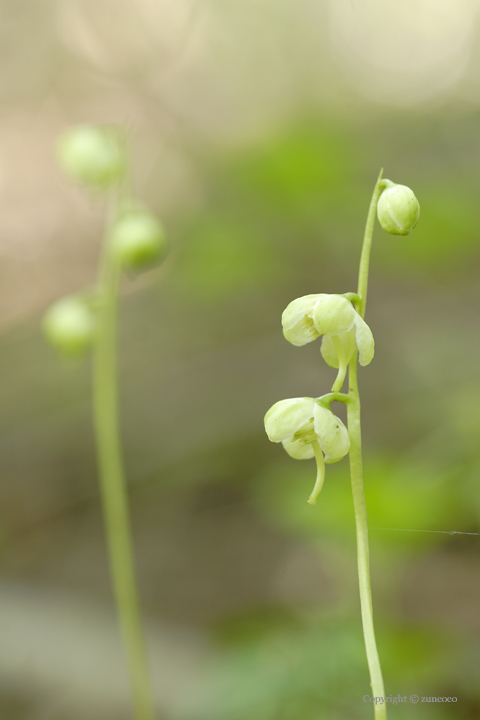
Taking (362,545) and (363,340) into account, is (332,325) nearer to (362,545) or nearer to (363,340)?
(363,340)

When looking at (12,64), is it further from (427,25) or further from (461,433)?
(461,433)

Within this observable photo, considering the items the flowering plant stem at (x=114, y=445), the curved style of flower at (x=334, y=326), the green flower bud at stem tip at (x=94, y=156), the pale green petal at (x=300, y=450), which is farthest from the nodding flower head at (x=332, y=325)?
the green flower bud at stem tip at (x=94, y=156)

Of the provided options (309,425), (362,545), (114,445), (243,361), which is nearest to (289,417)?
(309,425)

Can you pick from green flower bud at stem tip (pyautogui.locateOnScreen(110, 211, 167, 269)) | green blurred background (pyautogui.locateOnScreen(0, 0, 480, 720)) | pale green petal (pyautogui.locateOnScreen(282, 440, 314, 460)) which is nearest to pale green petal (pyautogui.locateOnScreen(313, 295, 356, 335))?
pale green petal (pyautogui.locateOnScreen(282, 440, 314, 460))

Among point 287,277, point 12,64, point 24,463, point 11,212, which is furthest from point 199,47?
point 24,463

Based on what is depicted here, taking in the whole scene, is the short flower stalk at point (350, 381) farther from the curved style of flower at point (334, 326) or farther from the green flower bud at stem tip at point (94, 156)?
the green flower bud at stem tip at point (94, 156)
